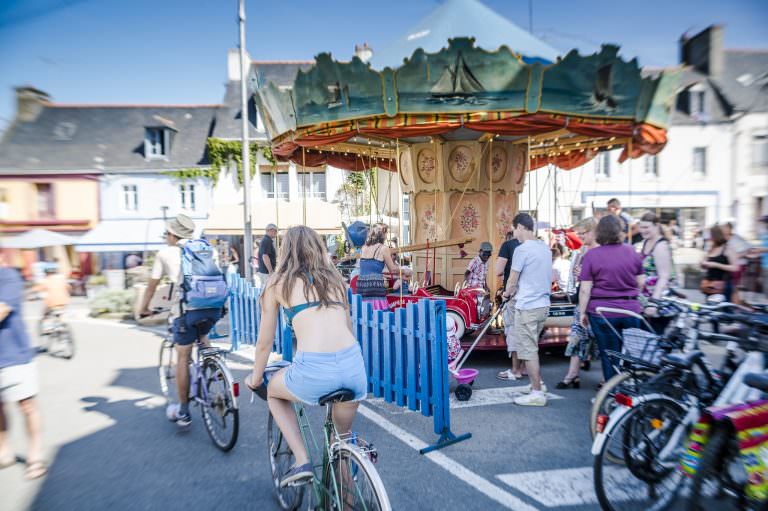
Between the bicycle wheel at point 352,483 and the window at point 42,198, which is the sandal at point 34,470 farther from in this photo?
the window at point 42,198

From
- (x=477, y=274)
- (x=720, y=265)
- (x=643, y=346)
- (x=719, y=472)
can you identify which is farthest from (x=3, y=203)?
(x=720, y=265)

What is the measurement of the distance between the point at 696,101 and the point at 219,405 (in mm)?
27933

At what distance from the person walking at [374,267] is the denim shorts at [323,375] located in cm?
347

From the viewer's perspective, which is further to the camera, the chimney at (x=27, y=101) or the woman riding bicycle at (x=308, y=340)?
the chimney at (x=27, y=101)

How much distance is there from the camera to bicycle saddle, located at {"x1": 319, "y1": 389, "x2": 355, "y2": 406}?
250 centimetres

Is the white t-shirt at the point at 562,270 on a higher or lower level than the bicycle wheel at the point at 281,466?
higher

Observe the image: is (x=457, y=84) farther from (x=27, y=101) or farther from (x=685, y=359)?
(x=27, y=101)

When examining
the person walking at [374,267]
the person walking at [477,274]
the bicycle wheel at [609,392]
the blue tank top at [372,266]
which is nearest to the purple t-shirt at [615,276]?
the bicycle wheel at [609,392]

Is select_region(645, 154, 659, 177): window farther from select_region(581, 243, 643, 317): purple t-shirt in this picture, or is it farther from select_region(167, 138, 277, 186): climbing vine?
select_region(581, 243, 643, 317): purple t-shirt

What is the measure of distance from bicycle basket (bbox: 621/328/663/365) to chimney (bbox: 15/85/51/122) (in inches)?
202

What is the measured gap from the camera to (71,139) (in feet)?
80.8

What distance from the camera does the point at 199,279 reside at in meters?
4.28

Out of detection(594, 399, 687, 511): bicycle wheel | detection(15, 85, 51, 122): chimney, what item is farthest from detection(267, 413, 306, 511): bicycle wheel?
detection(15, 85, 51, 122): chimney

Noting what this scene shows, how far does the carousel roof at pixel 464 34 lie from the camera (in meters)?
6.88
